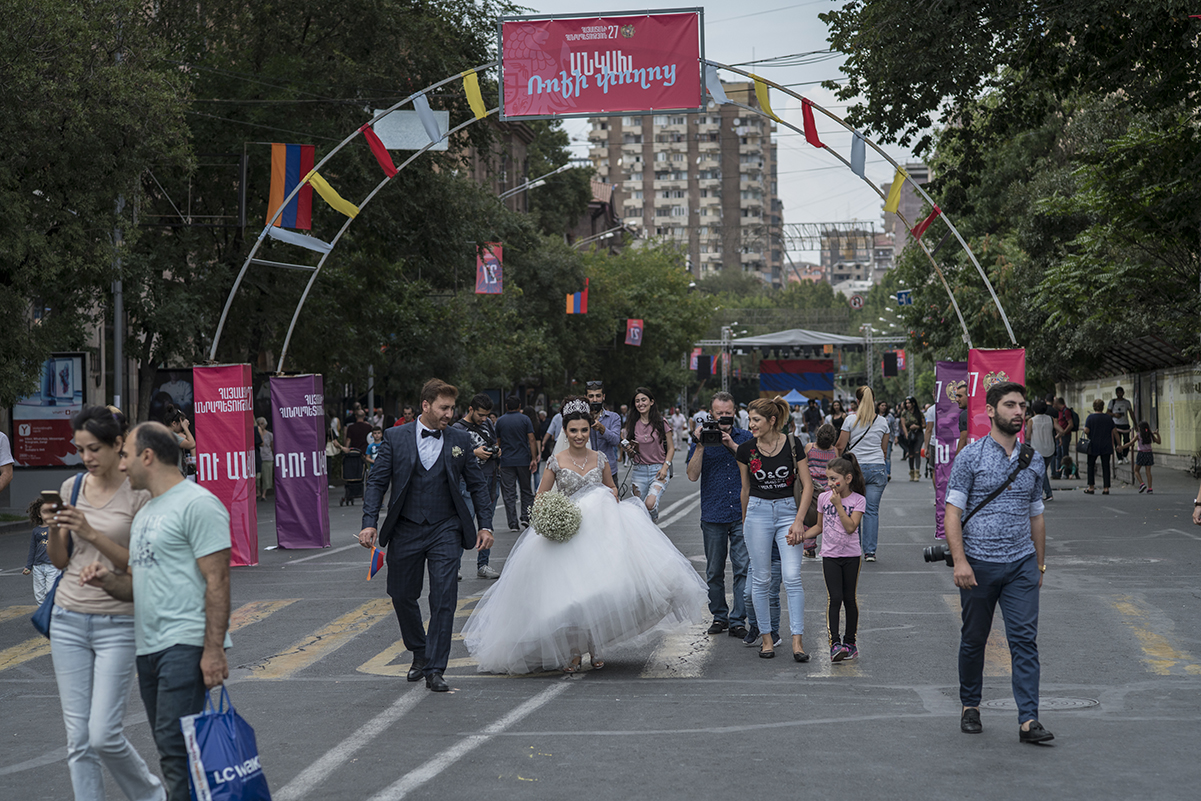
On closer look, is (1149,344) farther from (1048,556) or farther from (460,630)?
(460,630)

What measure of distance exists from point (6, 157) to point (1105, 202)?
Answer: 55.0 feet

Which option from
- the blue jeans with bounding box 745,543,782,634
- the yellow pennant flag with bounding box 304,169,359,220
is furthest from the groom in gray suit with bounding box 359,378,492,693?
the yellow pennant flag with bounding box 304,169,359,220

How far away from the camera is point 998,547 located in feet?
22.9

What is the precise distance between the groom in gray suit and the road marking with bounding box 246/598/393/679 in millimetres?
1008

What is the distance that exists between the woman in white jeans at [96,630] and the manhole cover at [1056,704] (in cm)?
466

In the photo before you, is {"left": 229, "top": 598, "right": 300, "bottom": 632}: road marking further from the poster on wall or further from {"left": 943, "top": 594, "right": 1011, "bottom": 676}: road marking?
the poster on wall

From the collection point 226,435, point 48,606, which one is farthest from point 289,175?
point 48,606

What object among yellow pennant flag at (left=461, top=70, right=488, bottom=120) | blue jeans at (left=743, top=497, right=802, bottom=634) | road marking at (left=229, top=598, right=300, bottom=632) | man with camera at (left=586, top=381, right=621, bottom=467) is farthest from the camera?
yellow pennant flag at (left=461, top=70, right=488, bottom=120)

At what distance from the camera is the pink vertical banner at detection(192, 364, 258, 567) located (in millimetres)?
16328

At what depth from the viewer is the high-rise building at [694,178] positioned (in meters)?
166

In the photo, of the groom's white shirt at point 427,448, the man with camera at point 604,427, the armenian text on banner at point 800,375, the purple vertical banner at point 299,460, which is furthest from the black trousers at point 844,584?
the armenian text on banner at point 800,375

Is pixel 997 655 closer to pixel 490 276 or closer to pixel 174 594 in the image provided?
pixel 174 594

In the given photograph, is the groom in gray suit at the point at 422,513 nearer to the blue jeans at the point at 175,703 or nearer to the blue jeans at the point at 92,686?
the blue jeans at the point at 92,686

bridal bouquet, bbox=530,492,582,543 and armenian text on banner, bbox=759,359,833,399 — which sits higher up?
armenian text on banner, bbox=759,359,833,399
